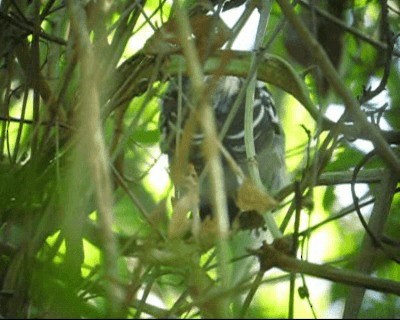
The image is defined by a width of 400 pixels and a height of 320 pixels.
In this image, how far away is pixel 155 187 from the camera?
2.81 metres

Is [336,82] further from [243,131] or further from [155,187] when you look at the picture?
[243,131]

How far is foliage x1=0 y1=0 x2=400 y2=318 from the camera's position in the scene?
3.21 feet

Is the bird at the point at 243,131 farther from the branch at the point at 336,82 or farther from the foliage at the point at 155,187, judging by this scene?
the branch at the point at 336,82

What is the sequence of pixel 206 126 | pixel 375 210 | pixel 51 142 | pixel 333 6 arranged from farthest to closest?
pixel 333 6 < pixel 51 142 < pixel 375 210 < pixel 206 126

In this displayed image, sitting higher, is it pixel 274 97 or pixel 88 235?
pixel 274 97

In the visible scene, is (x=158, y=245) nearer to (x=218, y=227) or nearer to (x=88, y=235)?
(x=218, y=227)

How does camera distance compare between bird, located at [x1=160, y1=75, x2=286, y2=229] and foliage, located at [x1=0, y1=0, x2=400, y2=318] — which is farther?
bird, located at [x1=160, y1=75, x2=286, y2=229]

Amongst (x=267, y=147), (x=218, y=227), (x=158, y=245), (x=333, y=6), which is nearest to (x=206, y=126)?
(x=218, y=227)

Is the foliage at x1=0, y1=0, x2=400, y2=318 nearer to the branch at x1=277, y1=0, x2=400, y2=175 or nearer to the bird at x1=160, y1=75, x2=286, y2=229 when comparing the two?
the branch at x1=277, y1=0, x2=400, y2=175

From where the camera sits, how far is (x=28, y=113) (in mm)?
2713

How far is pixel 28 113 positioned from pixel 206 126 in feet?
6.33

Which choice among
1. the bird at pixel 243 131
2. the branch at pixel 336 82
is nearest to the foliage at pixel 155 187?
the branch at pixel 336 82

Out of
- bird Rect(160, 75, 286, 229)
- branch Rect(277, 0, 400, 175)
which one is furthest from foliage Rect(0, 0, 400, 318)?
bird Rect(160, 75, 286, 229)

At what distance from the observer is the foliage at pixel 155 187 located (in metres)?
0.98
